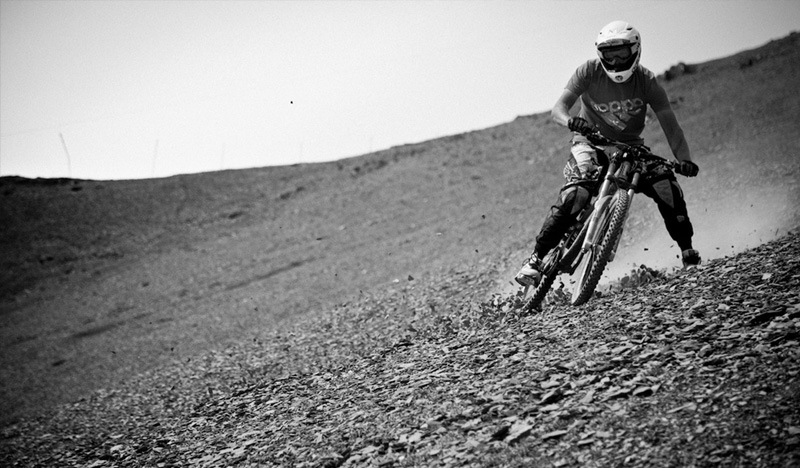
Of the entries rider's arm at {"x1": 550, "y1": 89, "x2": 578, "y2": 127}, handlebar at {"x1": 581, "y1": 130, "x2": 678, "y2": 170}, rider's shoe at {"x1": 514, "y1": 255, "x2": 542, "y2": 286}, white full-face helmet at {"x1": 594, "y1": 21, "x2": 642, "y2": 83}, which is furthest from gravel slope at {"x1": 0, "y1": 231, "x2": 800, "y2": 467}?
white full-face helmet at {"x1": 594, "y1": 21, "x2": 642, "y2": 83}

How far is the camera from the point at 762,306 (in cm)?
591

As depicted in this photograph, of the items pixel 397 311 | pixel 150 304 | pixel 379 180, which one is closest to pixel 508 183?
pixel 379 180

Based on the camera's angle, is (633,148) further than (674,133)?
No

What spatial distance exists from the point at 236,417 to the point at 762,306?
550 cm

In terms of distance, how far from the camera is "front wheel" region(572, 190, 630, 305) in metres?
7.55

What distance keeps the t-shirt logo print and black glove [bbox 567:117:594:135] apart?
1.69 ft

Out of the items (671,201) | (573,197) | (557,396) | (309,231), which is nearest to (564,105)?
(573,197)

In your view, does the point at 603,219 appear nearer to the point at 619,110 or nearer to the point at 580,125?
the point at 580,125

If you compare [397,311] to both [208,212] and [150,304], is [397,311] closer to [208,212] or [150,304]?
[150,304]

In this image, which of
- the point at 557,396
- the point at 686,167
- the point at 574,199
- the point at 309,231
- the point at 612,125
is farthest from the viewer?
the point at 309,231

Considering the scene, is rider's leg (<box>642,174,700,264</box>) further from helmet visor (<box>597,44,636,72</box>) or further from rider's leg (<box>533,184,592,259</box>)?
helmet visor (<box>597,44,636,72</box>)

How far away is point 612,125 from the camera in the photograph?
8.33 m

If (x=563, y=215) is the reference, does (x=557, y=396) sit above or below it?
below

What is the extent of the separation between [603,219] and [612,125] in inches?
53.2
